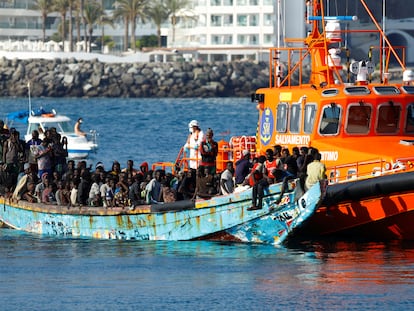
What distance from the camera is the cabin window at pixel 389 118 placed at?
27.2 meters

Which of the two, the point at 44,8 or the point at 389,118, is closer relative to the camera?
the point at 389,118

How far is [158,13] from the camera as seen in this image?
518ft

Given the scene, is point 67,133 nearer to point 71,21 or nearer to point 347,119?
point 347,119

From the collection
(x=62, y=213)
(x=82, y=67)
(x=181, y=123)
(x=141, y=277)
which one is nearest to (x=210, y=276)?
(x=141, y=277)

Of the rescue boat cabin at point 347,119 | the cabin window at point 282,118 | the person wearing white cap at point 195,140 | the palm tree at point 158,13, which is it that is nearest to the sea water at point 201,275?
the rescue boat cabin at point 347,119

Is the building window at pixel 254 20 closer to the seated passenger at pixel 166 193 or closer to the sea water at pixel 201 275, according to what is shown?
the sea water at pixel 201 275

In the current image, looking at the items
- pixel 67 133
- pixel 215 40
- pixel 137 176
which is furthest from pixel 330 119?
pixel 215 40

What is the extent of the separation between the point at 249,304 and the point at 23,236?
10175 millimetres

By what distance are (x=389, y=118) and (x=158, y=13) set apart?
132m

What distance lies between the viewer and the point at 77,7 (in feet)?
510

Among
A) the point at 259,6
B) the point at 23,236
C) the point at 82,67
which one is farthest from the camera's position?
the point at 259,6

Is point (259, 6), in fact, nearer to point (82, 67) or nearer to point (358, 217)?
point (82, 67)

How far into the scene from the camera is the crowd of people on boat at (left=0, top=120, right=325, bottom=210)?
85.3ft

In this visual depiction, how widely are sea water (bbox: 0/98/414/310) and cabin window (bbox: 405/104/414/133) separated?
7.74 feet
